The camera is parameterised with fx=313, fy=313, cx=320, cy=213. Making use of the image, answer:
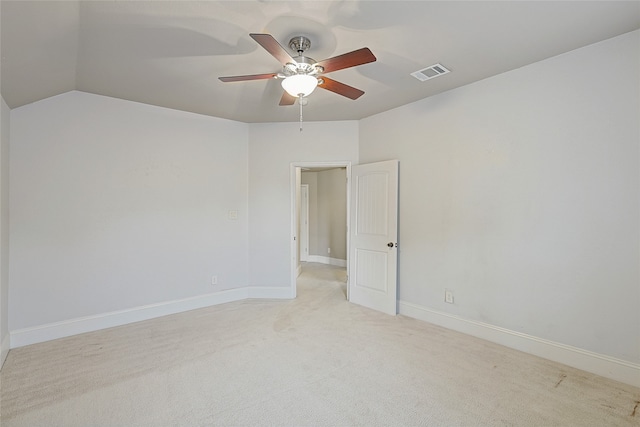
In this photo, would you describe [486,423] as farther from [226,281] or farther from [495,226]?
[226,281]

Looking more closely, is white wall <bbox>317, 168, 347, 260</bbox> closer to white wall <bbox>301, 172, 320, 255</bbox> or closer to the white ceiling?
white wall <bbox>301, 172, 320, 255</bbox>

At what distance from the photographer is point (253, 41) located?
238 centimetres

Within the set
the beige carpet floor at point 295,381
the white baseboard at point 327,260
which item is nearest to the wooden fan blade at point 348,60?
the beige carpet floor at point 295,381

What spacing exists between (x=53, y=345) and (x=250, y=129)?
11.1ft

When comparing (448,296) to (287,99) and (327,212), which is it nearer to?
(287,99)

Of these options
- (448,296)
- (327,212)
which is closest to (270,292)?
(448,296)

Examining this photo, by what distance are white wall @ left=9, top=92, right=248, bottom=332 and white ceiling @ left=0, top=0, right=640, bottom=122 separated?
448 mm

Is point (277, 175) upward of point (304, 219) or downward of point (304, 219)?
upward

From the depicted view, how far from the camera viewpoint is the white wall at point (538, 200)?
240 cm

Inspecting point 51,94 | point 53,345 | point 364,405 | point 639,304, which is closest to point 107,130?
point 51,94

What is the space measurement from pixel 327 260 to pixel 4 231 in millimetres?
5886

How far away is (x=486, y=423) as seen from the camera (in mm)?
1941

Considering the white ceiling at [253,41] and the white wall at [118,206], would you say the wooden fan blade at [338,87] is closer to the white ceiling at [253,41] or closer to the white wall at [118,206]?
the white ceiling at [253,41]

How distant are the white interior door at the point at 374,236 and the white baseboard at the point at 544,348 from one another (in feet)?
1.84
